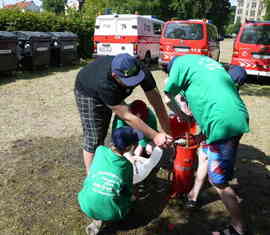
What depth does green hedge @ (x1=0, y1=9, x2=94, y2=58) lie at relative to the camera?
35.1 ft

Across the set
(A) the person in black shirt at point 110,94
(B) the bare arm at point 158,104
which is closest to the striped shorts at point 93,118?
(A) the person in black shirt at point 110,94

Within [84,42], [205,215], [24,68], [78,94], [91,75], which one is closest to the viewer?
[91,75]

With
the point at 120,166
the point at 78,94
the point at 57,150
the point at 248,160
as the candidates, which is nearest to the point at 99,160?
the point at 120,166

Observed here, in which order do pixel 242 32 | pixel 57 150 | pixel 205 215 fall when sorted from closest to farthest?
pixel 205 215, pixel 57 150, pixel 242 32

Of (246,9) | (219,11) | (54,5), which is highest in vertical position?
(246,9)

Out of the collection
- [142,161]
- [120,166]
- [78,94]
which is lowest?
[142,161]

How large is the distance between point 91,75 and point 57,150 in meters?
1.95

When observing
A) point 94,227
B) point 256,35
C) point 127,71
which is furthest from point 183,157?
point 256,35

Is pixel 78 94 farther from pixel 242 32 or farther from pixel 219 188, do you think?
pixel 242 32

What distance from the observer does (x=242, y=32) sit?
30.9 ft

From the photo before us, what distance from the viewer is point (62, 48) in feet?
36.4

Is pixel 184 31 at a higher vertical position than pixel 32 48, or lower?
higher

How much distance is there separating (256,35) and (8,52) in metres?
7.39

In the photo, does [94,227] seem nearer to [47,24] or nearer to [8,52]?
[8,52]
